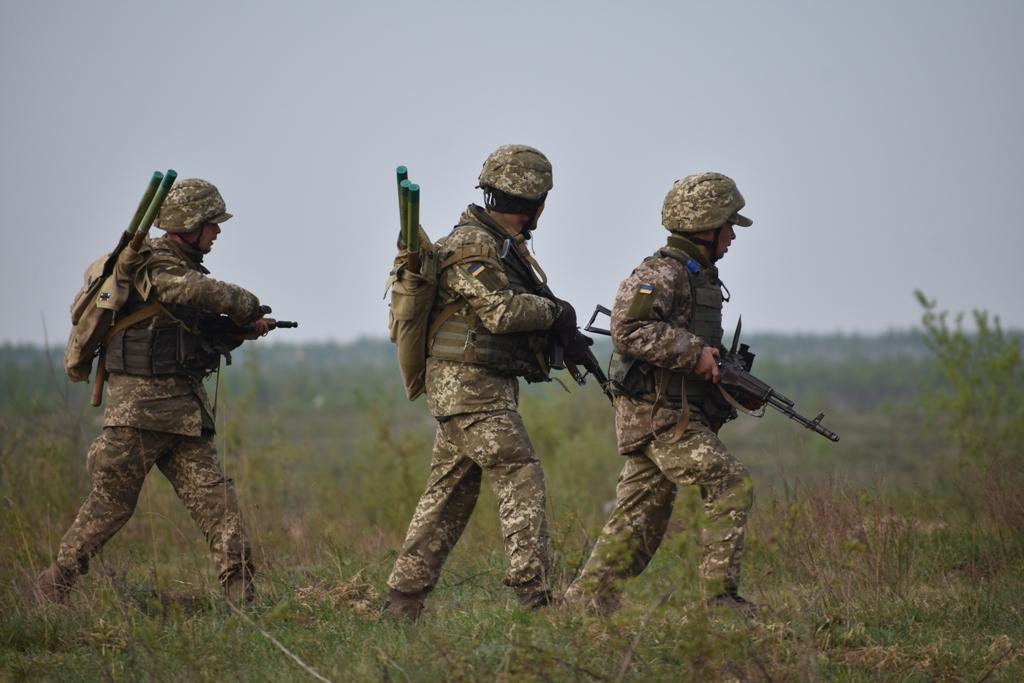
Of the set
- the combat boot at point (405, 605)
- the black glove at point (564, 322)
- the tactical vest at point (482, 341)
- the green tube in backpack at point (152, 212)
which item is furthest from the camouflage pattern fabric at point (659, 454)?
the green tube in backpack at point (152, 212)

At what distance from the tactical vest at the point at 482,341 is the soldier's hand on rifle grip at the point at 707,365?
795 millimetres

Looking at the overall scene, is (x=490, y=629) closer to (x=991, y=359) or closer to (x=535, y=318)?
(x=535, y=318)

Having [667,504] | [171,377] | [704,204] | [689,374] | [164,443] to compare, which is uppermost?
[704,204]

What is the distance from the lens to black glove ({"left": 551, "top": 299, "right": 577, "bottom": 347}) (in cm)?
627

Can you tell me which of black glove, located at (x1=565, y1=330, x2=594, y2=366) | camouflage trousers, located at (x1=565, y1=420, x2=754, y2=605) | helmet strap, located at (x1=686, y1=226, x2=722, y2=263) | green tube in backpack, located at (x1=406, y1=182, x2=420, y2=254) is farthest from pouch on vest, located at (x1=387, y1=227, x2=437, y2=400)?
helmet strap, located at (x1=686, y1=226, x2=722, y2=263)

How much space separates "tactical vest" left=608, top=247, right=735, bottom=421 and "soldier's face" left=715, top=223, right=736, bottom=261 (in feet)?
0.38

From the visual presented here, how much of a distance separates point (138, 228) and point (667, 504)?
10.1 ft

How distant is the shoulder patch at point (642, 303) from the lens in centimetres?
598

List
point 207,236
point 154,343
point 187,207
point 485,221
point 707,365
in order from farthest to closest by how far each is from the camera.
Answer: point 207,236 → point 187,207 → point 154,343 → point 485,221 → point 707,365

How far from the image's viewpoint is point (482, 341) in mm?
6133

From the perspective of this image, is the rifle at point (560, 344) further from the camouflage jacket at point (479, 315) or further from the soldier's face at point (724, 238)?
the soldier's face at point (724, 238)

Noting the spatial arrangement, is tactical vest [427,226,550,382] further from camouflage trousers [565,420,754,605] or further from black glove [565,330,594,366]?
camouflage trousers [565,420,754,605]

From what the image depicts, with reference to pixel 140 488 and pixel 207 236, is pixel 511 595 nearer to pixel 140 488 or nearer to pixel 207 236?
pixel 140 488

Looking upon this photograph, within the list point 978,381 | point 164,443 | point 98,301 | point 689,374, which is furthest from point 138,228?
point 978,381
